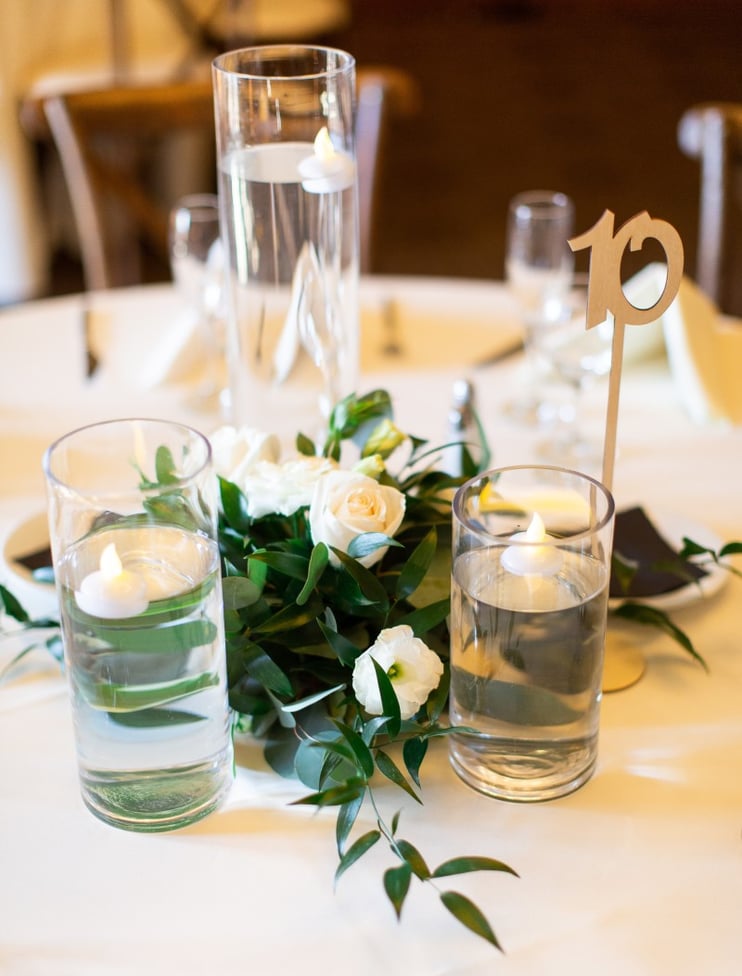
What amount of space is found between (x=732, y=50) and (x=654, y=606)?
495 cm

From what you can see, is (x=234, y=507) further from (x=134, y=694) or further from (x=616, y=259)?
(x=616, y=259)

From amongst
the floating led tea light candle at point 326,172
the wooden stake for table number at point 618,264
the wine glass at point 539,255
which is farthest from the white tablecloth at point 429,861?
the wine glass at point 539,255

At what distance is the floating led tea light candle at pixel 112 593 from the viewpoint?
Answer: 0.68m

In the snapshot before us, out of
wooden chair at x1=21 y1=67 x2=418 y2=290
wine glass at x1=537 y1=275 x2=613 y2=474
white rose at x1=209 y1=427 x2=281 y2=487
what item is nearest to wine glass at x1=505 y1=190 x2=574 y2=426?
wine glass at x1=537 y1=275 x2=613 y2=474

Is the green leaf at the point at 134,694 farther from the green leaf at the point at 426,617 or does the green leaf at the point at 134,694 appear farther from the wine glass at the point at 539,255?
the wine glass at the point at 539,255

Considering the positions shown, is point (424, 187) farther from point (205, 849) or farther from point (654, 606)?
point (205, 849)

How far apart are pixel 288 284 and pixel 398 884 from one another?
568mm

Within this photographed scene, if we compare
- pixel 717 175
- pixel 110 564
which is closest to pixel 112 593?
pixel 110 564

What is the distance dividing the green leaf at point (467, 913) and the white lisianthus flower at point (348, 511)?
0.22 meters

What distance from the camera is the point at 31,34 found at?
313 cm

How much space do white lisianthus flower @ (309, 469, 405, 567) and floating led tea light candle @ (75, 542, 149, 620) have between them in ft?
0.44

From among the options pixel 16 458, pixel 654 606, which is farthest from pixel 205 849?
pixel 16 458

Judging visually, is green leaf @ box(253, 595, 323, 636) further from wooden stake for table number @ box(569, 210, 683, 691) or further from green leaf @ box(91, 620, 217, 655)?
wooden stake for table number @ box(569, 210, 683, 691)

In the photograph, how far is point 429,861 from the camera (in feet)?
2.43
